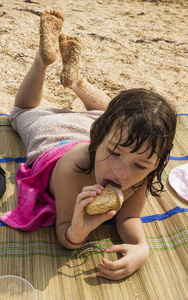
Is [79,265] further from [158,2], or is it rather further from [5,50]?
[158,2]

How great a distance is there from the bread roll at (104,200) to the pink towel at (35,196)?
411mm

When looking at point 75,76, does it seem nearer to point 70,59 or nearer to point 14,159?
point 70,59

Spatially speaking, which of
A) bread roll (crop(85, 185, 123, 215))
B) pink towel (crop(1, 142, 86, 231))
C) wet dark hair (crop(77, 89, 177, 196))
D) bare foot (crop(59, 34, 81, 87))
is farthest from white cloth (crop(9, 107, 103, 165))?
bread roll (crop(85, 185, 123, 215))

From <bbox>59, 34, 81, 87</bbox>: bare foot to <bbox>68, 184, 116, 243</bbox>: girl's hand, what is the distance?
41.4 inches

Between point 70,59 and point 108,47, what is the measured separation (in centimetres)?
187

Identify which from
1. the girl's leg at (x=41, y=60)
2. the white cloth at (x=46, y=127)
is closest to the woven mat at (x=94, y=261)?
the white cloth at (x=46, y=127)

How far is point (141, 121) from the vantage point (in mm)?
1397

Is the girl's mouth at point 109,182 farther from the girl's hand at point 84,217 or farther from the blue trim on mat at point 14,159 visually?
the blue trim on mat at point 14,159

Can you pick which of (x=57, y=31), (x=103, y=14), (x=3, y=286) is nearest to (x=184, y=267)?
(x=3, y=286)

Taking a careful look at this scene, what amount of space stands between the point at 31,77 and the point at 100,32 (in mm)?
2270

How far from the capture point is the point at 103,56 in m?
3.87

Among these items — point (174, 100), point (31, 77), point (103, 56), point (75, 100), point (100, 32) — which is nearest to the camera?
point (31, 77)

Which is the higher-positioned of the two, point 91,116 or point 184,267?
point 91,116

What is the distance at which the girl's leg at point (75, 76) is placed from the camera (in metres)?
2.29
